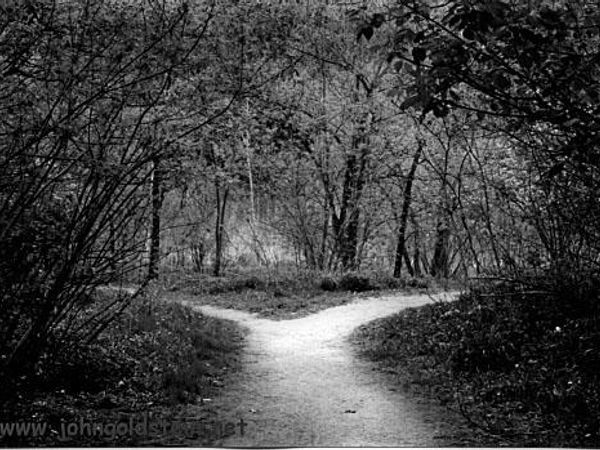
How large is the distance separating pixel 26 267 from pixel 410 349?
11.0ft

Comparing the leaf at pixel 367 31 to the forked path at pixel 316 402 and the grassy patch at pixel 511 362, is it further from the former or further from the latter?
the grassy patch at pixel 511 362

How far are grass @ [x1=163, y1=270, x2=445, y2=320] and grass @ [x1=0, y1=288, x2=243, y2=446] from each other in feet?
7.86

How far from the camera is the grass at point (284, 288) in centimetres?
839

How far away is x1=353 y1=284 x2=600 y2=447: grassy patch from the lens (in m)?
3.45

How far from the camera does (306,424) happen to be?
→ 139 inches

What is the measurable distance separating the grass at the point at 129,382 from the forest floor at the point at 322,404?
208 mm

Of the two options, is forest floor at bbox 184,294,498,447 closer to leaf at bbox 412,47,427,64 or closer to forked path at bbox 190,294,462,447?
forked path at bbox 190,294,462,447

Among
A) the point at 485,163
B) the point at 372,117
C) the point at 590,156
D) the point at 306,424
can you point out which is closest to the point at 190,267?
the point at 372,117

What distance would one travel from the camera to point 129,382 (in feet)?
13.0

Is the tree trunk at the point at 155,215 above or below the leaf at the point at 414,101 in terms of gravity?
below

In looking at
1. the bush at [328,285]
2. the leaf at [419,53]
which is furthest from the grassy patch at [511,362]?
the bush at [328,285]

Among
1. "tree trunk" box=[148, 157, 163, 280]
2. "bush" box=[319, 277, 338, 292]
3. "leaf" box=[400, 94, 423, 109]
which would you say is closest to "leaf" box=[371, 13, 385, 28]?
"leaf" box=[400, 94, 423, 109]

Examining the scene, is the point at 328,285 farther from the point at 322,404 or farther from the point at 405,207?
the point at 322,404

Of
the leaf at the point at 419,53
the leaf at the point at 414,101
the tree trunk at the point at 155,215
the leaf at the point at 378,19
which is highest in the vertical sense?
the leaf at the point at 378,19
